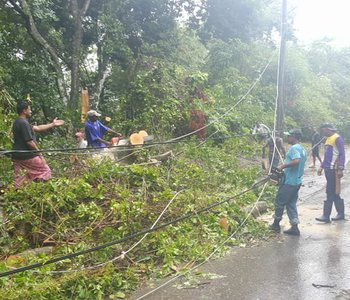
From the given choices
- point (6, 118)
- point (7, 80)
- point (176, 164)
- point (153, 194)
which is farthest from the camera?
point (7, 80)

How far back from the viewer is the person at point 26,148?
5734 millimetres

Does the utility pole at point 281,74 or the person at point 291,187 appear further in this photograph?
the utility pole at point 281,74

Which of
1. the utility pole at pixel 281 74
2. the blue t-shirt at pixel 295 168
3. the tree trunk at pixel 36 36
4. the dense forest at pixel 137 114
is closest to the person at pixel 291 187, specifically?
the blue t-shirt at pixel 295 168

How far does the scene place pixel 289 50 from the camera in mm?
20734

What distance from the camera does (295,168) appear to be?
659cm

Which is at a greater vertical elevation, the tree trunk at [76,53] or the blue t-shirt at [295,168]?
the tree trunk at [76,53]

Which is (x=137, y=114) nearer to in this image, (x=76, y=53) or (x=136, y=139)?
(x=136, y=139)

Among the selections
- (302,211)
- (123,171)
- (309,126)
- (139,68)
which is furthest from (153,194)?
(309,126)

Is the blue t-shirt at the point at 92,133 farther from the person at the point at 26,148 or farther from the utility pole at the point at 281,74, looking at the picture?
the utility pole at the point at 281,74

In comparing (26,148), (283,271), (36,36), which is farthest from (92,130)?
(36,36)

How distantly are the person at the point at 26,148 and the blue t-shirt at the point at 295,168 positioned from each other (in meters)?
3.70

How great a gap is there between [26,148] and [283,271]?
407cm

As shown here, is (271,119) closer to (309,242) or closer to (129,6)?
(129,6)

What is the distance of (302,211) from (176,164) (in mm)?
2949
